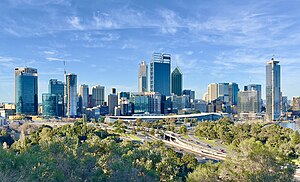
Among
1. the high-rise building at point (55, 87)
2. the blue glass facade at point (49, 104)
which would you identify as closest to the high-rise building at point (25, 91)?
the blue glass facade at point (49, 104)

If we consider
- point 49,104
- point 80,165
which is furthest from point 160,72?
point 80,165

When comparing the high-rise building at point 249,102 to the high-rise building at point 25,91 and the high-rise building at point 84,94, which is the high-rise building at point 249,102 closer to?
the high-rise building at point 84,94

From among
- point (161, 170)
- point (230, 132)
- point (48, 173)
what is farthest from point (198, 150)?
point (48, 173)

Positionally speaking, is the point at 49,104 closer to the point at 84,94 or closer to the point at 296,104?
the point at 84,94

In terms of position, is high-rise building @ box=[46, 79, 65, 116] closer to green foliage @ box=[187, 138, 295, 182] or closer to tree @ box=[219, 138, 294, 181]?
green foliage @ box=[187, 138, 295, 182]

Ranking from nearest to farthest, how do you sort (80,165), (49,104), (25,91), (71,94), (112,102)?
1. (80,165)
2. (25,91)
3. (49,104)
4. (71,94)
5. (112,102)

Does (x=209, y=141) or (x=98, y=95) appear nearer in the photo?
(x=209, y=141)
